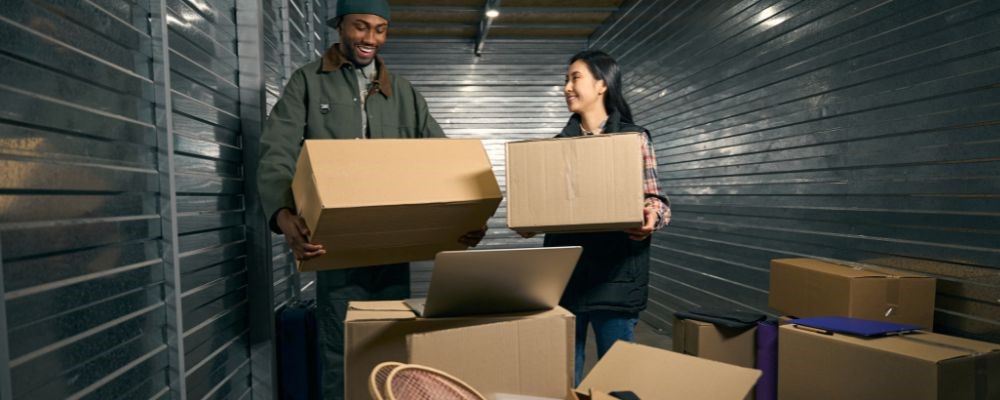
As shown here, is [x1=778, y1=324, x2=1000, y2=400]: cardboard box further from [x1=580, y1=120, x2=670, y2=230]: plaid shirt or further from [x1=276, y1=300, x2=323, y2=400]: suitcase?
[x1=276, y1=300, x2=323, y2=400]: suitcase

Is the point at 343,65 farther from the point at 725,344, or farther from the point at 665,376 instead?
the point at 725,344

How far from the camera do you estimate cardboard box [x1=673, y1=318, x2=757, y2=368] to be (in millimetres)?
2729

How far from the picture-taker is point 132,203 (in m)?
1.69

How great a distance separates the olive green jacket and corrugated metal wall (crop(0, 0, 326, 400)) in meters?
0.27

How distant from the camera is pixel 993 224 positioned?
2.23m

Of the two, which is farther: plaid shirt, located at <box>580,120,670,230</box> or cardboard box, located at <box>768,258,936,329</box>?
cardboard box, located at <box>768,258,936,329</box>

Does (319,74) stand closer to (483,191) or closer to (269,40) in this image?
(483,191)

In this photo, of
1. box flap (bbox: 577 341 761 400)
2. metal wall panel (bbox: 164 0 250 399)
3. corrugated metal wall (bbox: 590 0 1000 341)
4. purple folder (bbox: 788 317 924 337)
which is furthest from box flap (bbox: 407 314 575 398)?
corrugated metal wall (bbox: 590 0 1000 341)

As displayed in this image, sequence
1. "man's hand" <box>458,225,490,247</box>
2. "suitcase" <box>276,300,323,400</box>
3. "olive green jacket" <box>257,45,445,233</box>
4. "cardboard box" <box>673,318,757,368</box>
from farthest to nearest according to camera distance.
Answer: "suitcase" <box>276,300,323,400</box> < "cardboard box" <box>673,318,757,368</box> < "man's hand" <box>458,225,490,247</box> < "olive green jacket" <box>257,45,445,233</box>

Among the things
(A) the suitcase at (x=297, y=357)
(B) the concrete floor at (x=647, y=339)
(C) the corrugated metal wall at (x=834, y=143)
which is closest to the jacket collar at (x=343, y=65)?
(A) the suitcase at (x=297, y=357)

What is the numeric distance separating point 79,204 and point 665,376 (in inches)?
62.5

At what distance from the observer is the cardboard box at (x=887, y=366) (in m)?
1.88

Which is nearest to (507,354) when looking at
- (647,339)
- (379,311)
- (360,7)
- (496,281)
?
(496,281)

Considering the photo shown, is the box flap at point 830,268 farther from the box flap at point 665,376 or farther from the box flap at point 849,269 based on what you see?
the box flap at point 665,376
